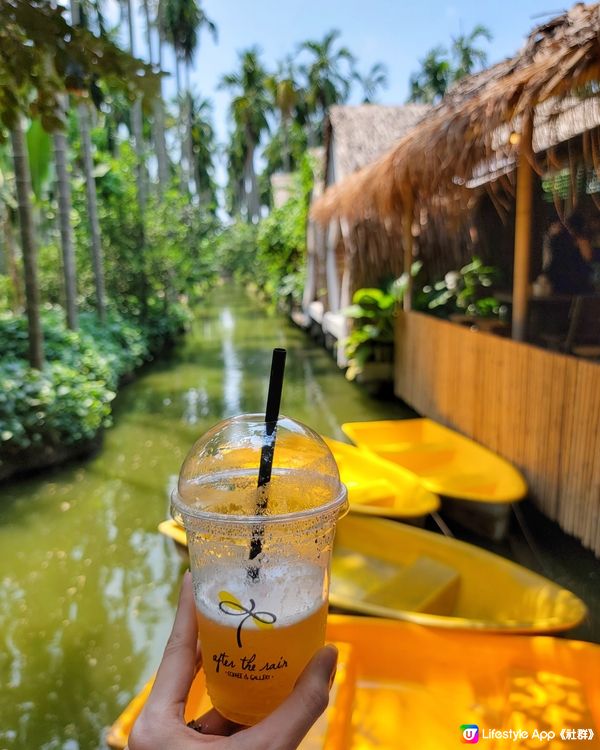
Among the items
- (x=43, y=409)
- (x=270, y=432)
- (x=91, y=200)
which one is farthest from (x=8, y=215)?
(x=270, y=432)

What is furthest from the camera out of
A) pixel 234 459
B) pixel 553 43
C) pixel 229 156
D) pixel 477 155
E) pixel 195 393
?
pixel 229 156

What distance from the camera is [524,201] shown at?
5234mm

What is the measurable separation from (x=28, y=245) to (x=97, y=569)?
3747mm

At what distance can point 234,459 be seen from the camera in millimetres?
1295

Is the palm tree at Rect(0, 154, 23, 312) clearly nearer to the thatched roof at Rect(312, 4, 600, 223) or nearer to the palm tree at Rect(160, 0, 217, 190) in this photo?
the thatched roof at Rect(312, 4, 600, 223)

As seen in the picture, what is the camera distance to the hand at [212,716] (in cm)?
99

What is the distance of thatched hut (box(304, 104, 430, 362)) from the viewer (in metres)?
10.8

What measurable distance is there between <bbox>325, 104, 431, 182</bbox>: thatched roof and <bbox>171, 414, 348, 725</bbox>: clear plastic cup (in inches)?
435

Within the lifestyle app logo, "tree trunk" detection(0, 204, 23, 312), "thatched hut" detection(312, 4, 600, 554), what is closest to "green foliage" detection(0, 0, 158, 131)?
"thatched hut" detection(312, 4, 600, 554)

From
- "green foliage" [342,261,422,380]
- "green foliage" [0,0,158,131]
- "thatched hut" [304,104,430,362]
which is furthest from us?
"thatched hut" [304,104,430,362]

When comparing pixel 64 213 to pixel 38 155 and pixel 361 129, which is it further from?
pixel 361 129

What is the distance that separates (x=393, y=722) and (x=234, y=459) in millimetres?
1694

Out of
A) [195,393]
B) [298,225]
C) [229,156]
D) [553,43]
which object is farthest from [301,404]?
[229,156]

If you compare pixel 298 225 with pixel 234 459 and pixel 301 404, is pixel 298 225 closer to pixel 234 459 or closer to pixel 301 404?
pixel 301 404
